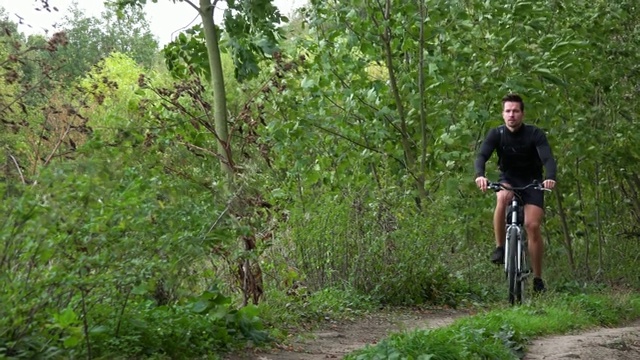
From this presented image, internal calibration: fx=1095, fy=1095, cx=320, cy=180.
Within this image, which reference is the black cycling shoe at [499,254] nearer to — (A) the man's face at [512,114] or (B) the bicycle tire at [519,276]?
(B) the bicycle tire at [519,276]

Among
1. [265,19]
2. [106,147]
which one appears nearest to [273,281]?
[265,19]

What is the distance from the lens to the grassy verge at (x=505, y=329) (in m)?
7.03

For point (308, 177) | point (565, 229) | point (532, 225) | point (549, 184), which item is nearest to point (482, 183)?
point (549, 184)

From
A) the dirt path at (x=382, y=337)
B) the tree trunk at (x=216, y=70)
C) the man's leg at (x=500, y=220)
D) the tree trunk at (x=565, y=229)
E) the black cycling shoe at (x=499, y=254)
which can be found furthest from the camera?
the tree trunk at (x=565, y=229)

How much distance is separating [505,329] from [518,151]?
3.30 m

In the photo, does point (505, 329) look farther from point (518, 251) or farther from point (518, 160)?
point (518, 160)

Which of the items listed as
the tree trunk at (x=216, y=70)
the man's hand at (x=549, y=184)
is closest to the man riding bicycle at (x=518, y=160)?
the man's hand at (x=549, y=184)

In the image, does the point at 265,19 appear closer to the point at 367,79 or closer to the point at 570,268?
the point at 367,79

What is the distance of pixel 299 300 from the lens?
32.3 feet

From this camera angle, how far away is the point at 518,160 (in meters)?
11.6

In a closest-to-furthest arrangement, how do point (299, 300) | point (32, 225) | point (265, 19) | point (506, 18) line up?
1. point (32, 225)
2. point (265, 19)
3. point (299, 300)
4. point (506, 18)

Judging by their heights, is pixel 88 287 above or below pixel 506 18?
below

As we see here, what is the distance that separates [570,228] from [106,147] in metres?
12.2

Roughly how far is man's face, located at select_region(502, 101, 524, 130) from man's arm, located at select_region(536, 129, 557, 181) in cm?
25
